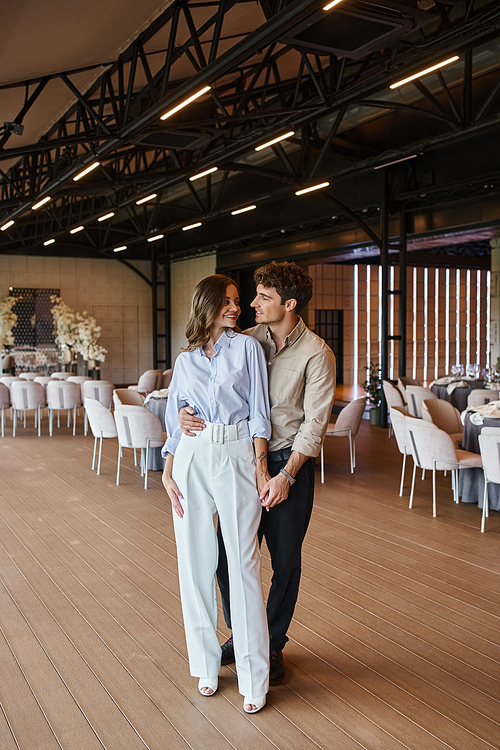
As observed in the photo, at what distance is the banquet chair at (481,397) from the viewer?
25.5ft

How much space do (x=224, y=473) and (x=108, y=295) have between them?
19284mm

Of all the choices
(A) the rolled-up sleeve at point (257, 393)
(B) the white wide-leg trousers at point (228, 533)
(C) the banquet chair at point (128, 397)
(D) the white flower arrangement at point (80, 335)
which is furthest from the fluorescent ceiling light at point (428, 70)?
(D) the white flower arrangement at point (80, 335)

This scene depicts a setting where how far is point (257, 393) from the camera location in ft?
8.37

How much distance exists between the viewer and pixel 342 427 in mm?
7590

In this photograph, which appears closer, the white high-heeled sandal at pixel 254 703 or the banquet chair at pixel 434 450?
the white high-heeled sandal at pixel 254 703

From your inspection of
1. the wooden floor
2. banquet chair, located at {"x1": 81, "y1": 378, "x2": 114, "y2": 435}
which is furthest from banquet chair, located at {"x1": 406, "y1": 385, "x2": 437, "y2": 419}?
banquet chair, located at {"x1": 81, "y1": 378, "x2": 114, "y2": 435}

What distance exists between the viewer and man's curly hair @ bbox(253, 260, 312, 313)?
263 centimetres

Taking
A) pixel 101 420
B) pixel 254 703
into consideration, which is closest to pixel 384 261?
pixel 101 420

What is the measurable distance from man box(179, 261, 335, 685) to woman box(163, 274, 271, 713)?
0.11 metres

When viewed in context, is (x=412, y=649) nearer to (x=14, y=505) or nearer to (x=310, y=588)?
(x=310, y=588)

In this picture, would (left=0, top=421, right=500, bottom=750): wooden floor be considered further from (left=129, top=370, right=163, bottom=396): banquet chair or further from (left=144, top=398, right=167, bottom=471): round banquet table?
(left=129, top=370, right=163, bottom=396): banquet chair

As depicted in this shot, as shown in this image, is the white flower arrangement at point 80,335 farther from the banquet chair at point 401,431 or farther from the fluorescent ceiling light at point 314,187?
the banquet chair at point 401,431

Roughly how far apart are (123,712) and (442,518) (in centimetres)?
382

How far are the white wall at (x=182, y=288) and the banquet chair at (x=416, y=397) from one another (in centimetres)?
1031
